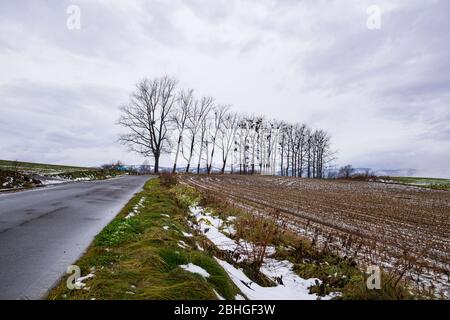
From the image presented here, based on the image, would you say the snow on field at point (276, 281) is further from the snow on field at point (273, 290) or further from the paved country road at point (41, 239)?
the paved country road at point (41, 239)

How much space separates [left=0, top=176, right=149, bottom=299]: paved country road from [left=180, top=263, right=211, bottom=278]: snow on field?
6.16 feet

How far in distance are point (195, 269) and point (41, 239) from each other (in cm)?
405

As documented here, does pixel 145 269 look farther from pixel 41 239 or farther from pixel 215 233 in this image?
pixel 215 233

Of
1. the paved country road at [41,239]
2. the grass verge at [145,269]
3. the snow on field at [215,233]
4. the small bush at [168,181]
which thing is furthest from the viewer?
the small bush at [168,181]

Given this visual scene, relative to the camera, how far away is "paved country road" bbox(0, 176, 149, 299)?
4.50 metres

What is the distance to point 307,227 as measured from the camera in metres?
9.93

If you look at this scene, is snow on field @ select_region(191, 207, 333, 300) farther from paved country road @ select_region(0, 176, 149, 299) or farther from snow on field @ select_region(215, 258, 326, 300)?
paved country road @ select_region(0, 176, 149, 299)

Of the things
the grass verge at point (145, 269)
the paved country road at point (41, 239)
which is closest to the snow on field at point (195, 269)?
the grass verge at point (145, 269)

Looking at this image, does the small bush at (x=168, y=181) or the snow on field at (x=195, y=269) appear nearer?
the snow on field at (x=195, y=269)

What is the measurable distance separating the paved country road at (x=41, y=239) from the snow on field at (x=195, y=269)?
6.16 ft

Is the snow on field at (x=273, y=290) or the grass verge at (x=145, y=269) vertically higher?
the grass verge at (x=145, y=269)

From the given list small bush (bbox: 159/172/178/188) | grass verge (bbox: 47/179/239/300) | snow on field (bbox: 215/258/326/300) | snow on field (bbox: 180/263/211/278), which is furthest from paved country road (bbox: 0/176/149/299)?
small bush (bbox: 159/172/178/188)

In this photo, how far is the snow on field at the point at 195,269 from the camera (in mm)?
4749
